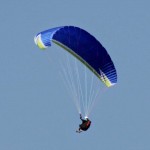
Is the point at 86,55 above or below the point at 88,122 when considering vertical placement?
above

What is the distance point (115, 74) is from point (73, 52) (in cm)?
294

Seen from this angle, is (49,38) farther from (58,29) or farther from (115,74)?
(115,74)

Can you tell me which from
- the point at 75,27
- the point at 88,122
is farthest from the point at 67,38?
the point at 88,122

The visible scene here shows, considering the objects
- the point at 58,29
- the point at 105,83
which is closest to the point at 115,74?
the point at 105,83

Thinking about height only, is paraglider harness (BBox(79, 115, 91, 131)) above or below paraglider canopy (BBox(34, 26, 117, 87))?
below

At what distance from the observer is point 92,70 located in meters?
71.2

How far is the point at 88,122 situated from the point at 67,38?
528 cm

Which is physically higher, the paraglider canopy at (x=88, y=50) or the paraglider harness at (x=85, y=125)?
the paraglider canopy at (x=88, y=50)

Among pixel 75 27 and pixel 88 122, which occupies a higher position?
pixel 75 27

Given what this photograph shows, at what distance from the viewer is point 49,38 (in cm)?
6694

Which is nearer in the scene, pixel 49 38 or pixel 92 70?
pixel 49 38

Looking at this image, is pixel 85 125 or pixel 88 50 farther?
pixel 88 50

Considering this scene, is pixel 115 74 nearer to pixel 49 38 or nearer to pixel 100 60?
pixel 100 60

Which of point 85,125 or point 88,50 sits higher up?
point 88,50
